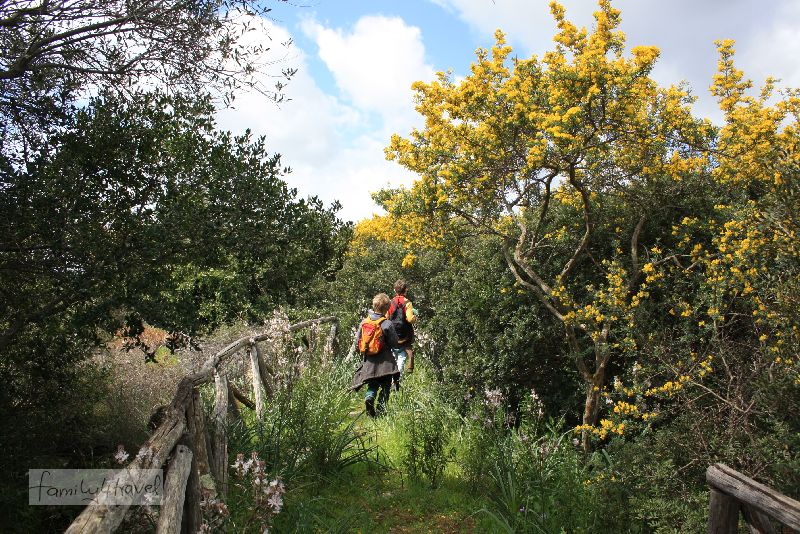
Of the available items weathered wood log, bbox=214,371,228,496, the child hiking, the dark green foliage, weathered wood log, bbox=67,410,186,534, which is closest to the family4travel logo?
weathered wood log, bbox=67,410,186,534

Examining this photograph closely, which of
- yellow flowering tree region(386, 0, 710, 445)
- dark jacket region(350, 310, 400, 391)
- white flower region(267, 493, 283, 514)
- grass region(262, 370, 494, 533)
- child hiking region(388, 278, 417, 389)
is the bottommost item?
grass region(262, 370, 494, 533)

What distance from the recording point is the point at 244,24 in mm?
4785

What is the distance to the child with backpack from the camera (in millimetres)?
7316

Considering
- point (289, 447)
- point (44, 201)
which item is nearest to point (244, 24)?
point (44, 201)

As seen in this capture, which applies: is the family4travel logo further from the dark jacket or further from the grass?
the dark jacket

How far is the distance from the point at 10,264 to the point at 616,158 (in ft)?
17.3

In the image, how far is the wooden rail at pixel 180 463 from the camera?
208 cm

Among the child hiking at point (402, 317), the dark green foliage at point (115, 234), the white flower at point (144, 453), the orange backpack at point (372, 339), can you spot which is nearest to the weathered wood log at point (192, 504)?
the white flower at point (144, 453)

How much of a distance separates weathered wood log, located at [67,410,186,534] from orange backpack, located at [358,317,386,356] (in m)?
4.21

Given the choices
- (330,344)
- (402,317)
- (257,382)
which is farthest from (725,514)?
(330,344)

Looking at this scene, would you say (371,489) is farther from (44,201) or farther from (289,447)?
(44,201)

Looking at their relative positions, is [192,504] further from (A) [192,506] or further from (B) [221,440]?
(B) [221,440]

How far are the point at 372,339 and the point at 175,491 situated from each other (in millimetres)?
4656

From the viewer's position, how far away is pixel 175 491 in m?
2.69
